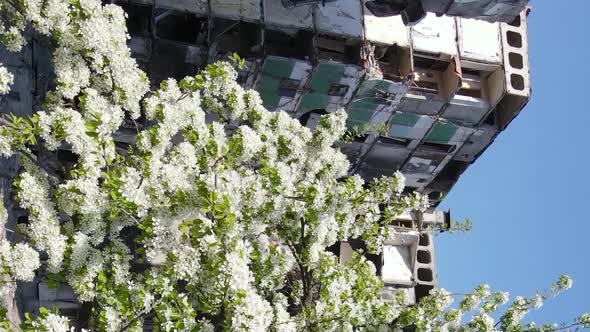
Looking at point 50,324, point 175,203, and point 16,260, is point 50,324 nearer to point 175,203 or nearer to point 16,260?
point 16,260

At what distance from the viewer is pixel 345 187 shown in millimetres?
14695

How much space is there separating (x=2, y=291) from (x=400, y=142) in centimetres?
1870

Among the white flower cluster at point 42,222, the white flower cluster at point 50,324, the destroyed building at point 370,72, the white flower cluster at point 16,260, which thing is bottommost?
the white flower cluster at point 50,324

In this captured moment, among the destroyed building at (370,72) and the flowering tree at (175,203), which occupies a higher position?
the destroyed building at (370,72)

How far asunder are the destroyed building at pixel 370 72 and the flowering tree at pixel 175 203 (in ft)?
13.3

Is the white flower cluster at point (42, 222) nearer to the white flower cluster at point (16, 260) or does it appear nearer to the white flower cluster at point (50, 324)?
the white flower cluster at point (16, 260)

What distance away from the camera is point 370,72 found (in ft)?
78.8

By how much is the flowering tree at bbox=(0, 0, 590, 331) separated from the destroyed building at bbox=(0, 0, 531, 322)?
4.04 metres

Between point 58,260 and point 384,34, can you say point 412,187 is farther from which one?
point 58,260

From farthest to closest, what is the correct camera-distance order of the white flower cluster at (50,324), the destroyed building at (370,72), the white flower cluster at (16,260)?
1. the destroyed building at (370,72)
2. the white flower cluster at (16,260)
3. the white flower cluster at (50,324)

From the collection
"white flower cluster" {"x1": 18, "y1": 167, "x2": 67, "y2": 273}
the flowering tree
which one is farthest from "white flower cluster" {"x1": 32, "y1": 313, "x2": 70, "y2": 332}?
"white flower cluster" {"x1": 18, "y1": 167, "x2": 67, "y2": 273}

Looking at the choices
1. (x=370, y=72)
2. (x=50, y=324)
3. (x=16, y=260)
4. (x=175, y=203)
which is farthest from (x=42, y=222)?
(x=370, y=72)

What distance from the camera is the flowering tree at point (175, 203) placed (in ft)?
38.1

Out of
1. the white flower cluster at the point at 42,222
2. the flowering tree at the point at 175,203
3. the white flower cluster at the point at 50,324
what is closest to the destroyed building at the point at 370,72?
the flowering tree at the point at 175,203
